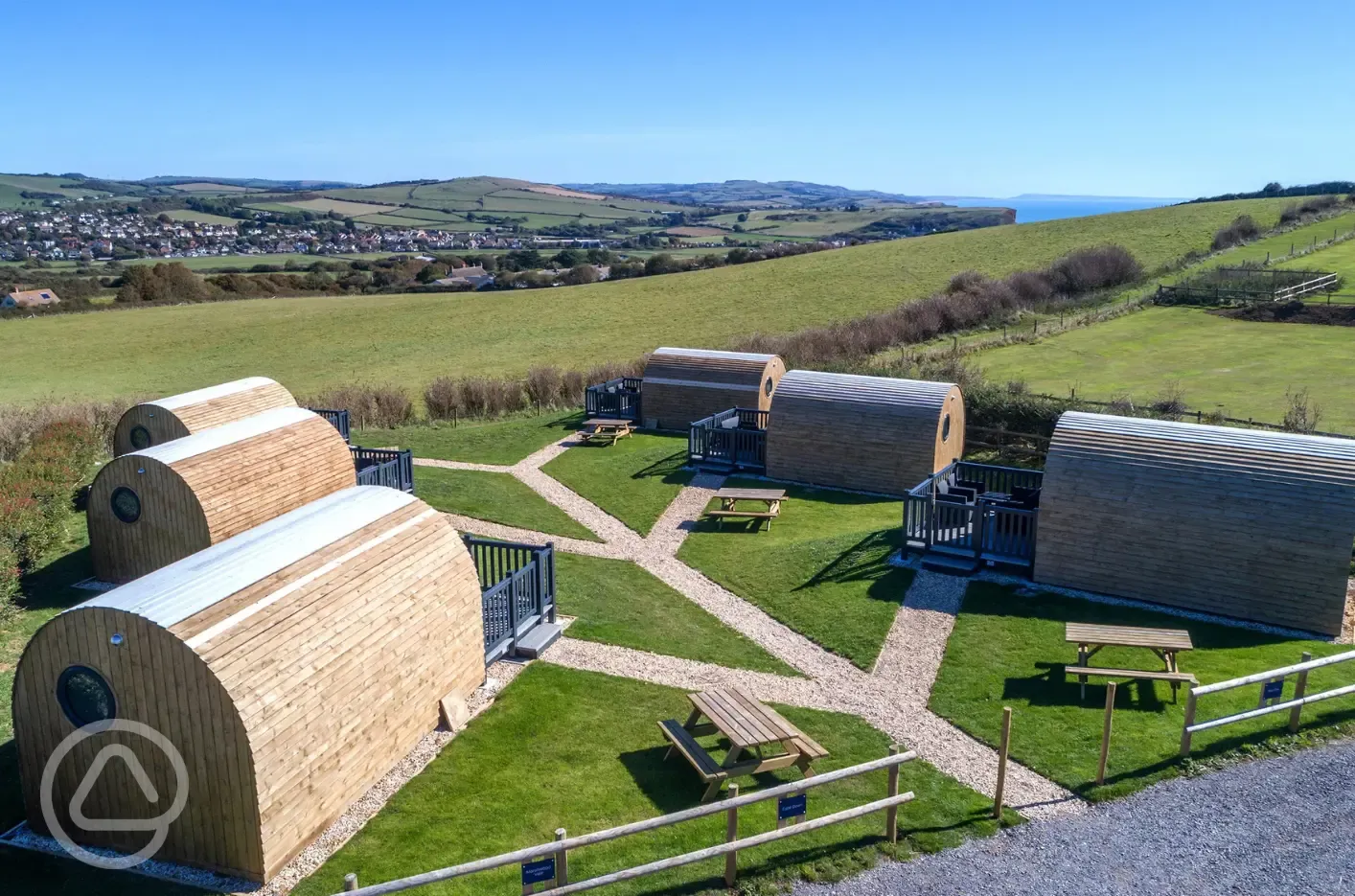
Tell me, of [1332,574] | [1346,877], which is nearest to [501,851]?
[1346,877]

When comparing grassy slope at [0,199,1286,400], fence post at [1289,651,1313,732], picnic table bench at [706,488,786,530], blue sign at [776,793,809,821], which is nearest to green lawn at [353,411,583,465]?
picnic table bench at [706,488,786,530]

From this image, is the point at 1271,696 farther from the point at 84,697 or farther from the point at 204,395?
the point at 204,395

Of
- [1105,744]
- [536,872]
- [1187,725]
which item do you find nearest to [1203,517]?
[1187,725]

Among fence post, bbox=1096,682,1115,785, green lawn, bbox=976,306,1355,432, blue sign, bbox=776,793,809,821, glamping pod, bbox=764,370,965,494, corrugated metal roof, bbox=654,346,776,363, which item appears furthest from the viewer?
green lawn, bbox=976,306,1355,432

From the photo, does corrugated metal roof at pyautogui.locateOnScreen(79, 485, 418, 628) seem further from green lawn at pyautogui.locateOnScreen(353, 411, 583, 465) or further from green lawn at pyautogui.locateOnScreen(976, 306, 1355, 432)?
green lawn at pyautogui.locateOnScreen(976, 306, 1355, 432)

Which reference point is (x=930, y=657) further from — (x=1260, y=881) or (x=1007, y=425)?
(x=1007, y=425)

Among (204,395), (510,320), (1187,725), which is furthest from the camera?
(510,320)
